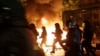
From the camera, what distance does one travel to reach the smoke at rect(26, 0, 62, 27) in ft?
99.2

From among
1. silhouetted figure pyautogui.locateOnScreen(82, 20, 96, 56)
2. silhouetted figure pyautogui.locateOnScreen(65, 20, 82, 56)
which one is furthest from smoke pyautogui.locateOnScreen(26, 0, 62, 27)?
silhouetted figure pyautogui.locateOnScreen(65, 20, 82, 56)

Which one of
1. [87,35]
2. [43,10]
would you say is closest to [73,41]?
[87,35]

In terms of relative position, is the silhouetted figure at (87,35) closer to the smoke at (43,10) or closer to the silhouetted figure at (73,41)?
the silhouetted figure at (73,41)

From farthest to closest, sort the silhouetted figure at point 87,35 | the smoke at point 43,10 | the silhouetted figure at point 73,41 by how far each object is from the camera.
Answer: the smoke at point 43,10
the silhouetted figure at point 87,35
the silhouetted figure at point 73,41

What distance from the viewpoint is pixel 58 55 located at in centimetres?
1691

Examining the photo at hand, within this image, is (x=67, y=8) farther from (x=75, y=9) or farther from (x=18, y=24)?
(x=18, y=24)

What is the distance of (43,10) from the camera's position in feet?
102

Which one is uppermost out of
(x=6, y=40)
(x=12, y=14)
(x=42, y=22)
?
(x=12, y=14)

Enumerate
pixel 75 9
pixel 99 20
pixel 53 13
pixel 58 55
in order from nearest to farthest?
pixel 58 55 < pixel 99 20 < pixel 75 9 < pixel 53 13

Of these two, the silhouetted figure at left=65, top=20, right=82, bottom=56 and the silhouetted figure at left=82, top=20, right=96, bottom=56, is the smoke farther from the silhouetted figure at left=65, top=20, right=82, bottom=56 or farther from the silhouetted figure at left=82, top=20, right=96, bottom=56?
the silhouetted figure at left=65, top=20, right=82, bottom=56

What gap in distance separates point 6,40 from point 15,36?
0.06 m

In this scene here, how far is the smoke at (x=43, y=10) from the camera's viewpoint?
30250mm

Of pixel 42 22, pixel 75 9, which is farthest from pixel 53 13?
pixel 75 9

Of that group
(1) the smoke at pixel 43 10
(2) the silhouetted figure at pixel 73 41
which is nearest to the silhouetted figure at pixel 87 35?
(2) the silhouetted figure at pixel 73 41
